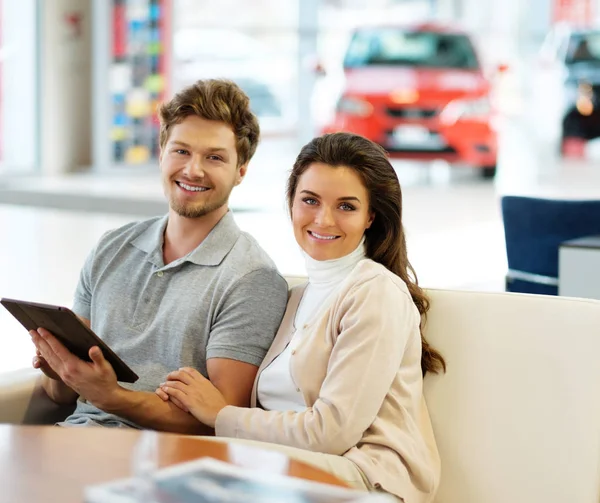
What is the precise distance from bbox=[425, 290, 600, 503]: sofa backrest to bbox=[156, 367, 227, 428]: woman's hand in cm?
42

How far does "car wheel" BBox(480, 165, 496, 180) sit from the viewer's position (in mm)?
10484

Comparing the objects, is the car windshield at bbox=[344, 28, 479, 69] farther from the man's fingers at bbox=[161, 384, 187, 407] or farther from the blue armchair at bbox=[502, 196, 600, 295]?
the man's fingers at bbox=[161, 384, 187, 407]

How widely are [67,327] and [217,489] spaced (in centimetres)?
74

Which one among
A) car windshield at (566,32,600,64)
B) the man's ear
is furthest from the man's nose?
car windshield at (566,32,600,64)

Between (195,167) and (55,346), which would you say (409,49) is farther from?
(55,346)

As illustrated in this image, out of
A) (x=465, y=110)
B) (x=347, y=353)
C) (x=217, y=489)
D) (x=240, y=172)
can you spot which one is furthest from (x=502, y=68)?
(x=217, y=489)

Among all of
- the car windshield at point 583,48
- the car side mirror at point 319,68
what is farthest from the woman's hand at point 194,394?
the car windshield at point 583,48

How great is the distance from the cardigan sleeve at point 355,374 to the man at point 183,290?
23 cm

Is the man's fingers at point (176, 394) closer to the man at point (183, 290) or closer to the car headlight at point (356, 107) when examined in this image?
the man at point (183, 290)

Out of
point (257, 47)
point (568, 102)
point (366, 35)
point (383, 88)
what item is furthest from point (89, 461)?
point (257, 47)

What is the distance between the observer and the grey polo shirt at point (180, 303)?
7.16ft

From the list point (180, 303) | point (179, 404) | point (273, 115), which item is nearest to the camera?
point (179, 404)

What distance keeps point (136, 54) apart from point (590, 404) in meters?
11.0

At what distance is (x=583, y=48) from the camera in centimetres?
1274
